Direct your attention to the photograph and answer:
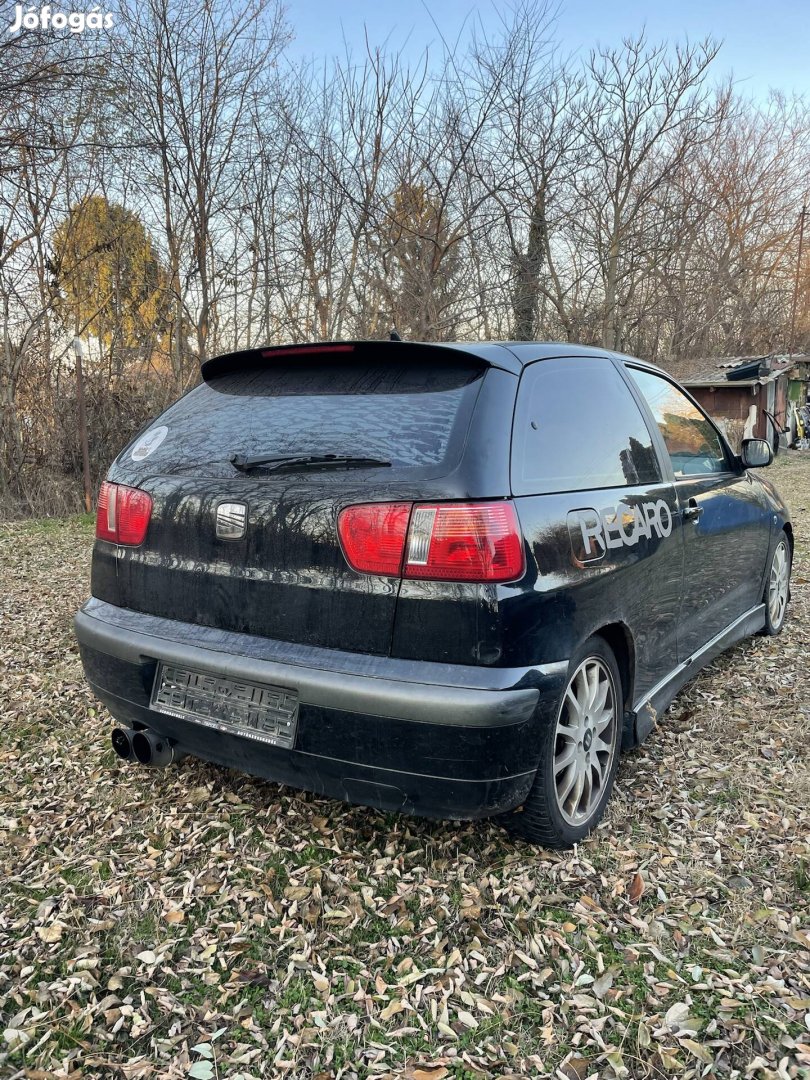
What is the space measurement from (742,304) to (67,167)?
85.9 feet

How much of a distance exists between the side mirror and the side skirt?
34.9 inches

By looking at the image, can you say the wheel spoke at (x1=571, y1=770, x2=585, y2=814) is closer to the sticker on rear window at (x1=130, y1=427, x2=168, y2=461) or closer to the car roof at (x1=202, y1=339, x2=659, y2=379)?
the car roof at (x1=202, y1=339, x2=659, y2=379)

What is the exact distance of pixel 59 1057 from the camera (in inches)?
69.1

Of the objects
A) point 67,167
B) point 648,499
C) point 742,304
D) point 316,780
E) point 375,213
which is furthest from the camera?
point 742,304

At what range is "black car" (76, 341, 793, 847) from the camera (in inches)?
81.2

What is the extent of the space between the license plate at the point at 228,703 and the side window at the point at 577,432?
957mm

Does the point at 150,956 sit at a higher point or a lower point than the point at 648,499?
lower

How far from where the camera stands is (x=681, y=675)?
3387mm

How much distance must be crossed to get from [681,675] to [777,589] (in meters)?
2.04

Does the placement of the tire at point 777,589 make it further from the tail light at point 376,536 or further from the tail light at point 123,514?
the tail light at point 123,514

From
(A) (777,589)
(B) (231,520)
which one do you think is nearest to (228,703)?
(B) (231,520)

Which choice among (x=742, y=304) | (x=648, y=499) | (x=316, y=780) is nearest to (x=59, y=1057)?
(x=316, y=780)

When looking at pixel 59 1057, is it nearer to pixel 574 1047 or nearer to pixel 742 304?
pixel 574 1047

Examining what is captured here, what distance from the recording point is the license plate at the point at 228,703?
2188 millimetres
